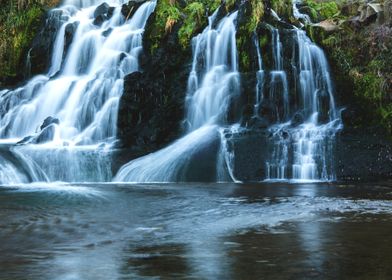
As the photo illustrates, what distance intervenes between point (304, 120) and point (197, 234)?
9.58 meters

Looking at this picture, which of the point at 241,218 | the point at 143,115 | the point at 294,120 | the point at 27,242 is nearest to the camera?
the point at 27,242

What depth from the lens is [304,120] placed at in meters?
15.7

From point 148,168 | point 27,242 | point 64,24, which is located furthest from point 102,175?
point 64,24

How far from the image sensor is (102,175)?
14227mm

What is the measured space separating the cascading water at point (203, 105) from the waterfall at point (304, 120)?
1.39 m

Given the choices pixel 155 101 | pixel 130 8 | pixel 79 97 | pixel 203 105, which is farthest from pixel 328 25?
pixel 79 97

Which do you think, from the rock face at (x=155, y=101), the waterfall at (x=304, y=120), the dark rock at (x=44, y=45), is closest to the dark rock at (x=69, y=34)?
the dark rock at (x=44, y=45)

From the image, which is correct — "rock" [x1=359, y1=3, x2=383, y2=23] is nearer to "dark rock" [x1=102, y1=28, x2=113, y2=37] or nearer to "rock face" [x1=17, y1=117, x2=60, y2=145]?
"dark rock" [x1=102, y1=28, x2=113, y2=37]

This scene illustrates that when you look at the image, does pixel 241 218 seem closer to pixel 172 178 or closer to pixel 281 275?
pixel 281 275

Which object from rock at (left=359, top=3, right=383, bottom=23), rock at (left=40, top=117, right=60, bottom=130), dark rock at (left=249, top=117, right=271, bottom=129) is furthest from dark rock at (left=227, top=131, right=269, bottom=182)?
rock at (left=359, top=3, right=383, bottom=23)

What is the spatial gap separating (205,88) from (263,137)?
287 cm

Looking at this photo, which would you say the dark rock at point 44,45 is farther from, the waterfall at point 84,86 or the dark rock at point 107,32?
the dark rock at point 107,32

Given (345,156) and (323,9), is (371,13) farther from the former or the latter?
(345,156)

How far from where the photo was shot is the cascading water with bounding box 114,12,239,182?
46.1ft
